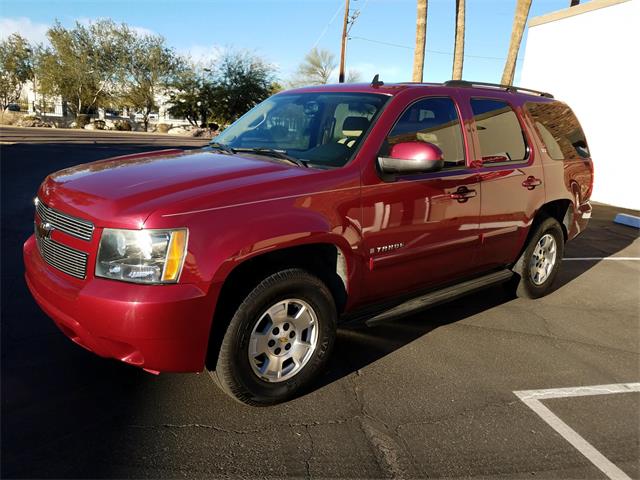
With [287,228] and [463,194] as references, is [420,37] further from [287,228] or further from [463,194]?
[287,228]

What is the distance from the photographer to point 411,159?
10.7 ft

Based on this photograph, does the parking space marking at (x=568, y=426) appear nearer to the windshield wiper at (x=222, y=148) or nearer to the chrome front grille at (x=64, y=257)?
the windshield wiper at (x=222, y=148)

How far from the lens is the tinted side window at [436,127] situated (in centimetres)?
369

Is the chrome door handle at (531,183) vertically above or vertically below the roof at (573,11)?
below

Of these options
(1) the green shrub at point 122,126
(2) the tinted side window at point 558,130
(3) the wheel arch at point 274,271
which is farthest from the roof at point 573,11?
(1) the green shrub at point 122,126

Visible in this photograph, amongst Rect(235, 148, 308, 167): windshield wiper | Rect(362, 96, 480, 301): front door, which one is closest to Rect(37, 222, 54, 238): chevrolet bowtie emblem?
Rect(235, 148, 308, 167): windshield wiper

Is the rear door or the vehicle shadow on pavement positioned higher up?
the rear door

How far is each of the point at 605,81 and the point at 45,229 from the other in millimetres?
13084

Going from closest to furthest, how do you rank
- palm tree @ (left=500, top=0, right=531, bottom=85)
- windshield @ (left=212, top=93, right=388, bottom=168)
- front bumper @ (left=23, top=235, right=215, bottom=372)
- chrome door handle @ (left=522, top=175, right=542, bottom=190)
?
front bumper @ (left=23, top=235, right=215, bottom=372) → windshield @ (left=212, top=93, right=388, bottom=168) → chrome door handle @ (left=522, top=175, right=542, bottom=190) → palm tree @ (left=500, top=0, right=531, bottom=85)

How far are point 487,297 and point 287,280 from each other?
3175 millimetres

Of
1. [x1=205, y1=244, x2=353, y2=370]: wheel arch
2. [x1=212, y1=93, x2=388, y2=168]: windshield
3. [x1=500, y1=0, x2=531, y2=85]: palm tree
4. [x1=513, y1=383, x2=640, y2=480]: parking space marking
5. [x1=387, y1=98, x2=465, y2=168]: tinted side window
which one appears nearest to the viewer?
[x1=513, y1=383, x2=640, y2=480]: parking space marking

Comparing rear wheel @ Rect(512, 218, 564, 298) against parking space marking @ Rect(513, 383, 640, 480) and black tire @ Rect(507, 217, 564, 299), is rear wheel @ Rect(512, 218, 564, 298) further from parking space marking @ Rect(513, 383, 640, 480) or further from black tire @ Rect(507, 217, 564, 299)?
parking space marking @ Rect(513, 383, 640, 480)

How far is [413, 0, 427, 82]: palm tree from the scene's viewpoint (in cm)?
1753

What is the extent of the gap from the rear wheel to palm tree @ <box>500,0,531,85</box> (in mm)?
13585
